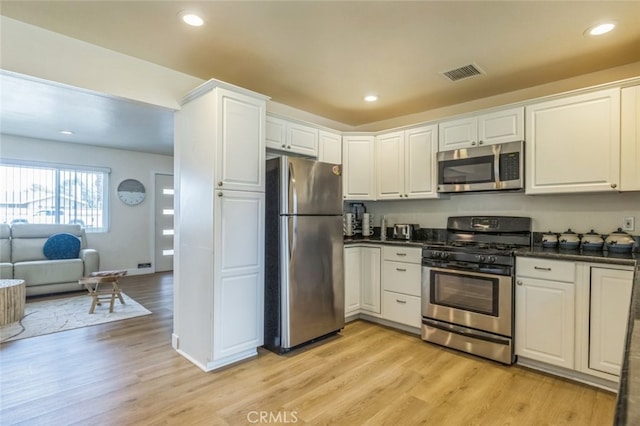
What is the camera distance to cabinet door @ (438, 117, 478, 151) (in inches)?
127

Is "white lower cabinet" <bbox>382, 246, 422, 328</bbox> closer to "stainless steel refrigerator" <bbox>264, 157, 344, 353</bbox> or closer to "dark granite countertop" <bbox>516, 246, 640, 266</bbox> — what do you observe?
"stainless steel refrigerator" <bbox>264, 157, 344, 353</bbox>

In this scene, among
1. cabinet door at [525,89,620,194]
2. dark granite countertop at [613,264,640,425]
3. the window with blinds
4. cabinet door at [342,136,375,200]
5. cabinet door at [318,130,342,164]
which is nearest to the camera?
dark granite countertop at [613,264,640,425]

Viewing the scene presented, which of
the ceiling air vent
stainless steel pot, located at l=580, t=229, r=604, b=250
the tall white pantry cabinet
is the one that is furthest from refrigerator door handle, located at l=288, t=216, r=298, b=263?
stainless steel pot, located at l=580, t=229, r=604, b=250

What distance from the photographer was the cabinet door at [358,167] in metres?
3.95

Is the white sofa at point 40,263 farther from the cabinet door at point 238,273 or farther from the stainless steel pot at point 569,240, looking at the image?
the stainless steel pot at point 569,240

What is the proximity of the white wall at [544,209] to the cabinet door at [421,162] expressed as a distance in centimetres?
33

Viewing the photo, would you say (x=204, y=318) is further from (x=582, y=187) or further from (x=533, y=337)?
(x=582, y=187)

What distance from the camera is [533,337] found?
2.58 m

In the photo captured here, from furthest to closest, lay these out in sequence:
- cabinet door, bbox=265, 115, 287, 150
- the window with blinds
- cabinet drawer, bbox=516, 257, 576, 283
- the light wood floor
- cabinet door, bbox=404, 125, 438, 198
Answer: the window with blinds < cabinet door, bbox=404, 125, 438, 198 < cabinet door, bbox=265, 115, 287, 150 < cabinet drawer, bbox=516, 257, 576, 283 < the light wood floor

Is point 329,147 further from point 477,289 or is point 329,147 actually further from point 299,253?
point 477,289

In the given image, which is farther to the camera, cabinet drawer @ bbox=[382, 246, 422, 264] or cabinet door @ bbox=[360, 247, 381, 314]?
cabinet door @ bbox=[360, 247, 381, 314]

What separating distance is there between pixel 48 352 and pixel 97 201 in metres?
3.93

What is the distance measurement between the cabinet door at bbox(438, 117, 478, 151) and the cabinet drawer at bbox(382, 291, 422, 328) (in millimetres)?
1597

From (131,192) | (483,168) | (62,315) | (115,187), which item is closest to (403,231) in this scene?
(483,168)
